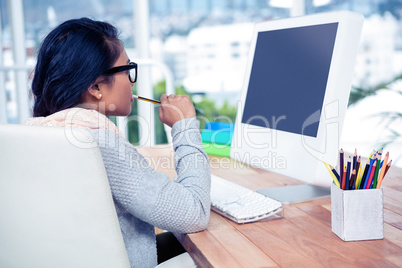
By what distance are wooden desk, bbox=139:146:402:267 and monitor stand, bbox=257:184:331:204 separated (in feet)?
0.08

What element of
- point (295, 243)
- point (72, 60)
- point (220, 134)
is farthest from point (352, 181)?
point (220, 134)

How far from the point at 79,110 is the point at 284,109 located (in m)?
0.58

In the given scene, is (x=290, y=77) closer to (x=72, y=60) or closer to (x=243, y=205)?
(x=243, y=205)

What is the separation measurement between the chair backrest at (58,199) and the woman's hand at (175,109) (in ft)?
1.27

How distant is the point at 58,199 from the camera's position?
2.19ft

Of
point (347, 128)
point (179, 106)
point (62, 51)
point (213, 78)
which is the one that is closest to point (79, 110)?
point (62, 51)

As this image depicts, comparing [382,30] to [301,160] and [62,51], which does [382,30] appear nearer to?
[301,160]

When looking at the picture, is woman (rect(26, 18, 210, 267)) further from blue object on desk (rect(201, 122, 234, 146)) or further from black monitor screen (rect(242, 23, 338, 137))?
blue object on desk (rect(201, 122, 234, 146))

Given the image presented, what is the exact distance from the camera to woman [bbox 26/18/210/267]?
78 cm

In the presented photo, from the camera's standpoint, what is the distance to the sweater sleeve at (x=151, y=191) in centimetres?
77

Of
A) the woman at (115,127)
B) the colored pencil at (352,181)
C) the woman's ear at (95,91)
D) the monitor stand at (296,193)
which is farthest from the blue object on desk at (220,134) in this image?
the colored pencil at (352,181)

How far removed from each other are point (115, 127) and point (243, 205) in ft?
1.16

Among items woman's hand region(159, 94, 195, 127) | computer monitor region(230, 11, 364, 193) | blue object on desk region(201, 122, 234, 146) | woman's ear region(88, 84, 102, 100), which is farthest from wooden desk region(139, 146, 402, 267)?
blue object on desk region(201, 122, 234, 146)

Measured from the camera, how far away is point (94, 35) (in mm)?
927
